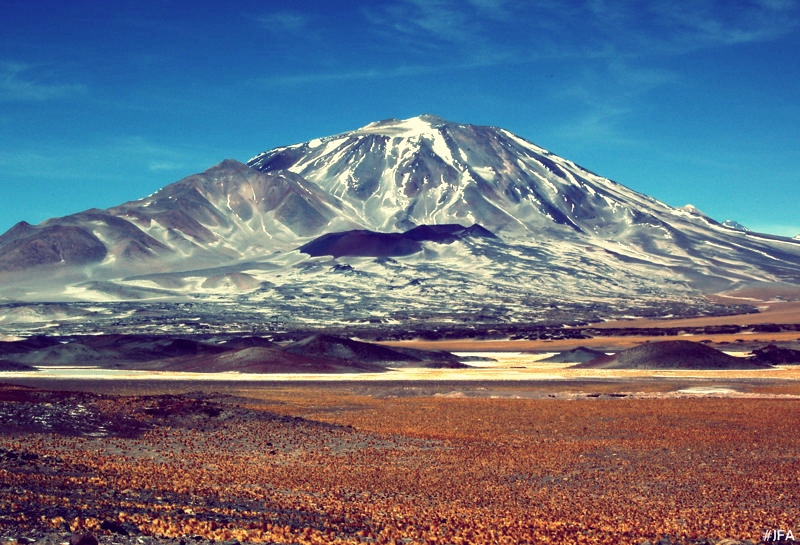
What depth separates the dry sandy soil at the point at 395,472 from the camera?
16891 millimetres

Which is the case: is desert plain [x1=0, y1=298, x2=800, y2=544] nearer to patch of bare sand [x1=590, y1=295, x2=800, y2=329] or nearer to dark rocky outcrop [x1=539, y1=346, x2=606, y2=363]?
dark rocky outcrop [x1=539, y1=346, x2=606, y2=363]

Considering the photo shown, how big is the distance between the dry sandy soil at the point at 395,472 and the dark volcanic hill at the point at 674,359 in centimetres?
3758

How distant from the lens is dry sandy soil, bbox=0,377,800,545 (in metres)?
16.9

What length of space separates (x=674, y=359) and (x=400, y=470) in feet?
212

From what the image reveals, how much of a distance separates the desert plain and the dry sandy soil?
0.07 m

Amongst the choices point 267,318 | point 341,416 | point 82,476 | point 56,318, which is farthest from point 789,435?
point 56,318

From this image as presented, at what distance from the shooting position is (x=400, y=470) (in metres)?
26.1

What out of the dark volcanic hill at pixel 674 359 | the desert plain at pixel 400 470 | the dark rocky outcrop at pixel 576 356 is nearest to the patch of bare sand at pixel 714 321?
the dark rocky outcrop at pixel 576 356

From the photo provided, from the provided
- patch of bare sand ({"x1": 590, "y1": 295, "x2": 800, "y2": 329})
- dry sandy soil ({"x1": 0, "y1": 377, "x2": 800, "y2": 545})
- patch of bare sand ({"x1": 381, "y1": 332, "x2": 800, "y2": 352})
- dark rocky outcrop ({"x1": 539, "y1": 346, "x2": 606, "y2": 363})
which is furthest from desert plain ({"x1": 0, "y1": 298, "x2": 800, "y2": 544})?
patch of bare sand ({"x1": 590, "y1": 295, "x2": 800, "y2": 329})

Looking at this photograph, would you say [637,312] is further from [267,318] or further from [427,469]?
[427,469]

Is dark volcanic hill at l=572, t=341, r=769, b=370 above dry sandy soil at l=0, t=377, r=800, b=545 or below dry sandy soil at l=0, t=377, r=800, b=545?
below

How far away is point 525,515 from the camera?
19594 millimetres

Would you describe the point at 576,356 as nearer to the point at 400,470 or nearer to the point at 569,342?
the point at 569,342

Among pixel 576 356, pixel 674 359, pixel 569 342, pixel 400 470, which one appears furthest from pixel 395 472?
pixel 569 342
